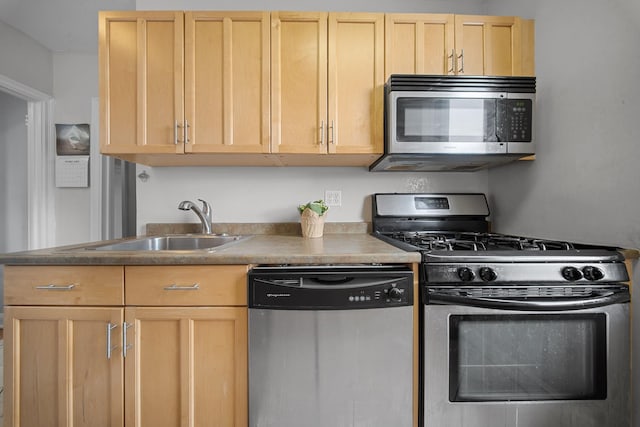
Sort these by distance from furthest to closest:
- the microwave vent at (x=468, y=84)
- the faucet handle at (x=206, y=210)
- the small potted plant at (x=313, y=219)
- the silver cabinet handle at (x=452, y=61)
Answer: the faucet handle at (x=206, y=210)
the small potted plant at (x=313, y=219)
the silver cabinet handle at (x=452, y=61)
the microwave vent at (x=468, y=84)

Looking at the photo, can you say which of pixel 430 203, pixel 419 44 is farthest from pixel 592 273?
pixel 419 44

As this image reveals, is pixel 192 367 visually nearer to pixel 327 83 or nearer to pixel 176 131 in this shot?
pixel 176 131

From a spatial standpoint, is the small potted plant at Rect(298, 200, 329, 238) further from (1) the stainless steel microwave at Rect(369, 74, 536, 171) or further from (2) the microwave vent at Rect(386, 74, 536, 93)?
(2) the microwave vent at Rect(386, 74, 536, 93)

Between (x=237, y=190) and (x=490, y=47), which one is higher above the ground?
(x=490, y=47)

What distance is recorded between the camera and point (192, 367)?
1.20 metres

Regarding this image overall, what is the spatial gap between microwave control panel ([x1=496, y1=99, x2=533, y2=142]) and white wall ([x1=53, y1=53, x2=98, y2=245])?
11.5ft

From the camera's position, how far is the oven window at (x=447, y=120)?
62.3 inches

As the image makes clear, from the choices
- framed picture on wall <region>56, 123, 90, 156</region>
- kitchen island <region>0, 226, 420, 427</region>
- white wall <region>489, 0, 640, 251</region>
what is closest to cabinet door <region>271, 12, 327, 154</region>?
kitchen island <region>0, 226, 420, 427</region>

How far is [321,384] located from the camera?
1.17 meters

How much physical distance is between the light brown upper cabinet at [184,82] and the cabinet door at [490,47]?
1080 millimetres

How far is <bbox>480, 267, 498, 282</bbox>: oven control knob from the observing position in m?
1.17

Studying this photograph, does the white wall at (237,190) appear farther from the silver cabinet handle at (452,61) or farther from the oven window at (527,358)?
the oven window at (527,358)

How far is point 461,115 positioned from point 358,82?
1.84ft

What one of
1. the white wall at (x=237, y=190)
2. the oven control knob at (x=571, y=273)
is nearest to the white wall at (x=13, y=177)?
the white wall at (x=237, y=190)
